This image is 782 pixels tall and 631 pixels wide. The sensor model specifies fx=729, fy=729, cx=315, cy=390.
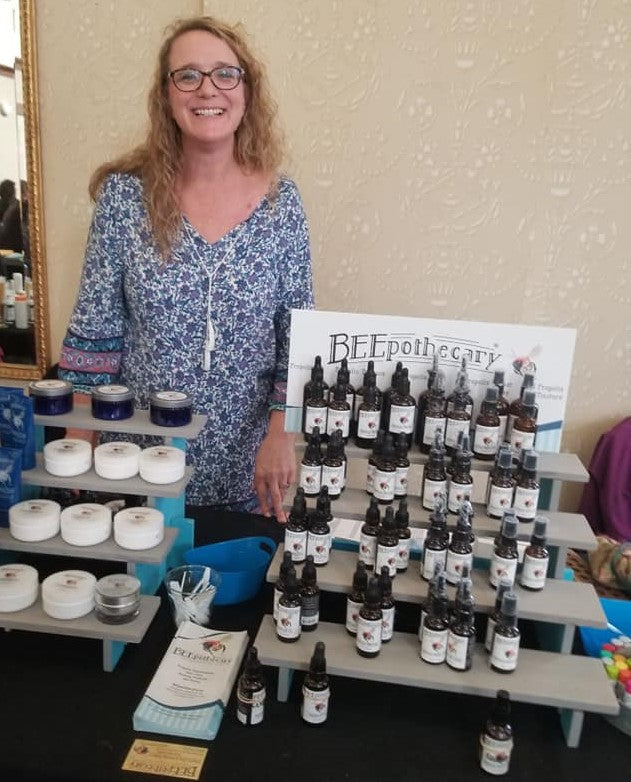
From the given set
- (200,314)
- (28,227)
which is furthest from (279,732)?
(28,227)

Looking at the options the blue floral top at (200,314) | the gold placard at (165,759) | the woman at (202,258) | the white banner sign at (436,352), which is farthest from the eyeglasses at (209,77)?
the gold placard at (165,759)

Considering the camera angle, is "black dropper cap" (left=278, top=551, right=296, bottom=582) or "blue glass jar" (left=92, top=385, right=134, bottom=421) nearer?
"black dropper cap" (left=278, top=551, right=296, bottom=582)

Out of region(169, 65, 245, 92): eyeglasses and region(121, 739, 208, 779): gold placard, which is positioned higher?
region(169, 65, 245, 92): eyeglasses

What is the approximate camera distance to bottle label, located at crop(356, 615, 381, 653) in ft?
3.23

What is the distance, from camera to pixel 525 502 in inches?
42.1

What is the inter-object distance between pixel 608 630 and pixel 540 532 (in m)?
0.26

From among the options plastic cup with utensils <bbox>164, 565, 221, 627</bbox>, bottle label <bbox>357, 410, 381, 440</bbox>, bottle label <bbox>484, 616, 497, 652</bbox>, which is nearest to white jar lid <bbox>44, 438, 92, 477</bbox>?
plastic cup with utensils <bbox>164, 565, 221, 627</bbox>

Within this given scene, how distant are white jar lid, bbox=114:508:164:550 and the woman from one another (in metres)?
0.37

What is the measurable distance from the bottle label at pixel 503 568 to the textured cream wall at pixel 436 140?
1414 mm

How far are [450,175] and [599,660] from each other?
1574 mm

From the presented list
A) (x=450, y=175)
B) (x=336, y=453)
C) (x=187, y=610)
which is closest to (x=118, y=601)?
(x=187, y=610)

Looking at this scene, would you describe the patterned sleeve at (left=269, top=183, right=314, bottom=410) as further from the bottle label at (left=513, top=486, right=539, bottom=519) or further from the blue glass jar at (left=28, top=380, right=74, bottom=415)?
the bottle label at (left=513, top=486, right=539, bottom=519)

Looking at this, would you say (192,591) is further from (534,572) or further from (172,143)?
(172,143)

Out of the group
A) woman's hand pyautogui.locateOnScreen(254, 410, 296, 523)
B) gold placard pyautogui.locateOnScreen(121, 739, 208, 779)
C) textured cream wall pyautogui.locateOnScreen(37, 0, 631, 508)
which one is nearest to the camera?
gold placard pyautogui.locateOnScreen(121, 739, 208, 779)
